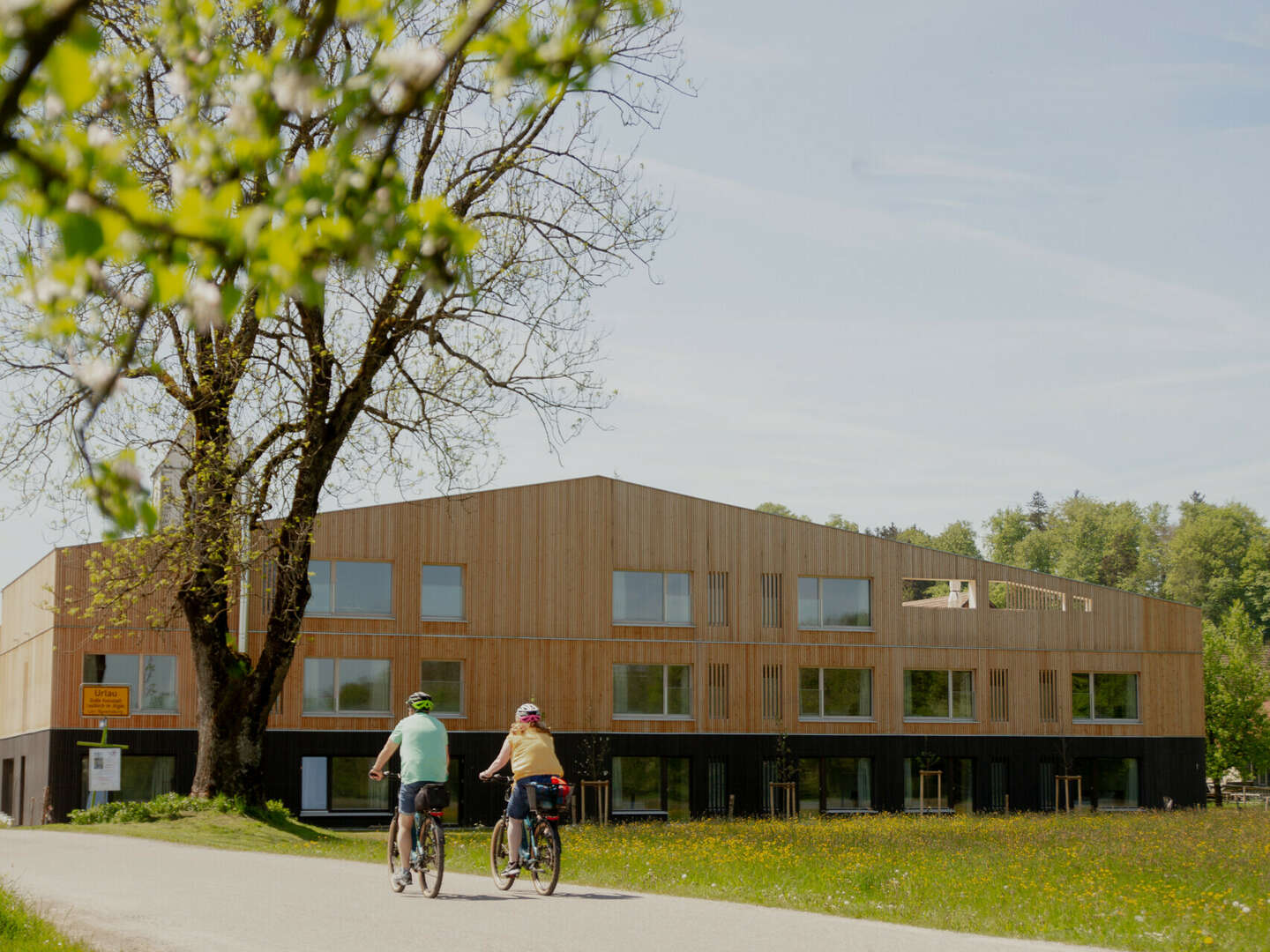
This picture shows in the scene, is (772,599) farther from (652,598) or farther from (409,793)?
(409,793)

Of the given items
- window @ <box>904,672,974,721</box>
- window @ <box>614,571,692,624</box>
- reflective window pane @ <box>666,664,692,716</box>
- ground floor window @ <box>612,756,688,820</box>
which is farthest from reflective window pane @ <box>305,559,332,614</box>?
window @ <box>904,672,974,721</box>

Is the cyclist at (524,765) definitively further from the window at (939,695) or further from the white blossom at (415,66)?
the window at (939,695)

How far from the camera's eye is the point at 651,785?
38938 millimetres

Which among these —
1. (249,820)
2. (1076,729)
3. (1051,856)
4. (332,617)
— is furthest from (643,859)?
(1076,729)

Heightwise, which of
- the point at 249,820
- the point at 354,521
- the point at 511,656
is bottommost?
the point at 249,820

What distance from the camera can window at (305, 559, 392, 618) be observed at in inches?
1447

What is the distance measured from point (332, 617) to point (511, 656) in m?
4.69

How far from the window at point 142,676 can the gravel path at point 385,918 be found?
21.3 metres

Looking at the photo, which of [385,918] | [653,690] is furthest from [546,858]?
[653,690]

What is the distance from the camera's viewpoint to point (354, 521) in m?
37.1

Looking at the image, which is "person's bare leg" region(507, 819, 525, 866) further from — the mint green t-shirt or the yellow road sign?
the yellow road sign

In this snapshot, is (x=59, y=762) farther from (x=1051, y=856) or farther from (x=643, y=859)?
(x=1051, y=856)

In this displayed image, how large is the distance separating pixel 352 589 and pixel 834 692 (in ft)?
44.7

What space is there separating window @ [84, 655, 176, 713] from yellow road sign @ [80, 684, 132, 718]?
0.66 metres
